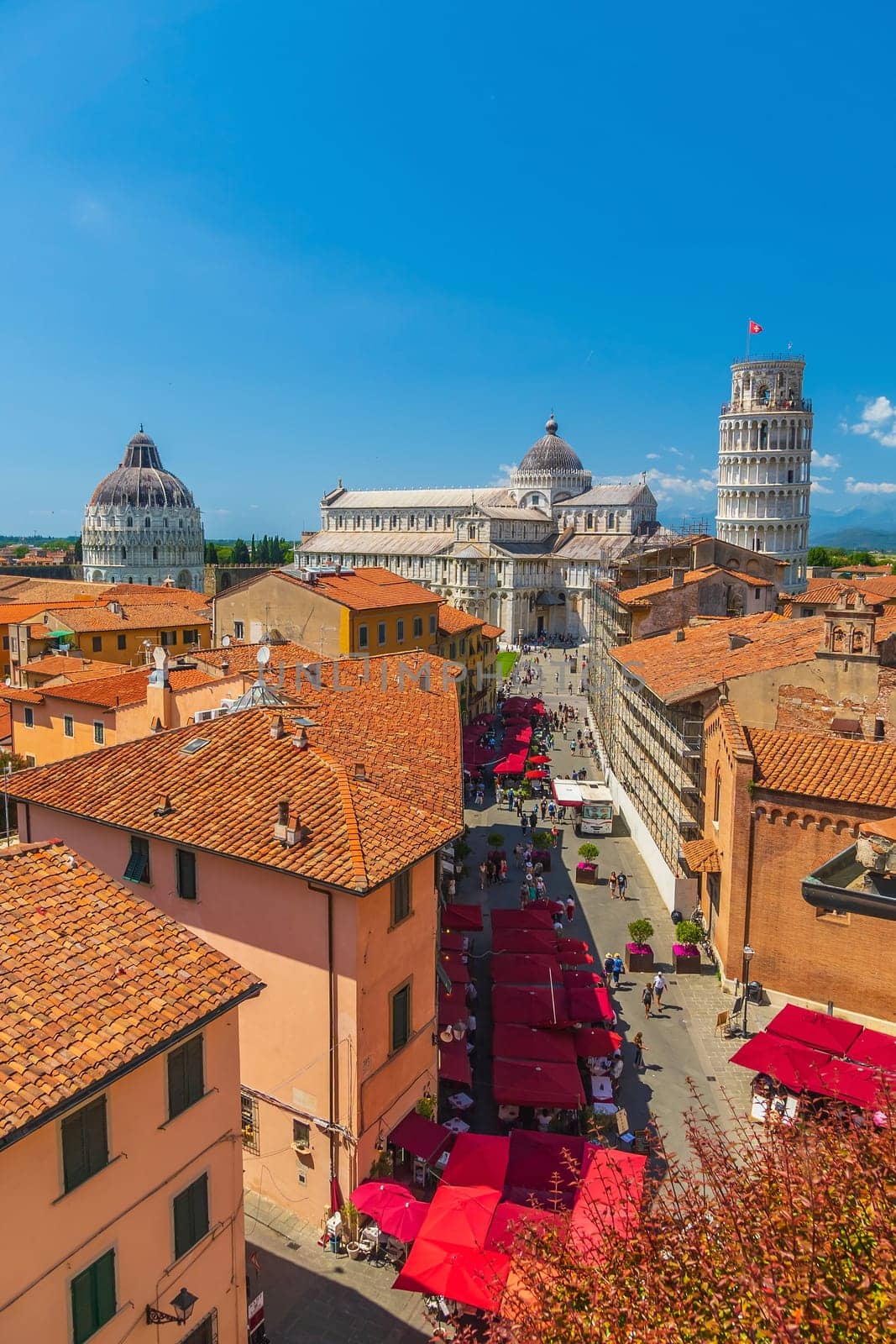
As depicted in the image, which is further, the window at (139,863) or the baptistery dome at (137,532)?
the baptistery dome at (137,532)

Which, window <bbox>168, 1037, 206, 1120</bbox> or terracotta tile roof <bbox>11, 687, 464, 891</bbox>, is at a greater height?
terracotta tile roof <bbox>11, 687, 464, 891</bbox>

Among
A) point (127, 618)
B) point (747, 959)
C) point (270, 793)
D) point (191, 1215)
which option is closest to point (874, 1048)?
point (747, 959)

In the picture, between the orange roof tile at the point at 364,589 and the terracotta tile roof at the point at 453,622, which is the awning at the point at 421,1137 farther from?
the terracotta tile roof at the point at 453,622

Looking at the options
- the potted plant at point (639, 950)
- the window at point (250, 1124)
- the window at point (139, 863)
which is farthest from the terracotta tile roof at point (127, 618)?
the window at point (250, 1124)

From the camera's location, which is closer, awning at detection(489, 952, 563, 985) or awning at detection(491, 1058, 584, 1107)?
awning at detection(491, 1058, 584, 1107)

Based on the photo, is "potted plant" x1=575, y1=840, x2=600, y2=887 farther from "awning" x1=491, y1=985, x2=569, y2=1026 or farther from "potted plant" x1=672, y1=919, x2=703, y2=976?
"awning" x1=491, y1=985, x2=569, y2=1026

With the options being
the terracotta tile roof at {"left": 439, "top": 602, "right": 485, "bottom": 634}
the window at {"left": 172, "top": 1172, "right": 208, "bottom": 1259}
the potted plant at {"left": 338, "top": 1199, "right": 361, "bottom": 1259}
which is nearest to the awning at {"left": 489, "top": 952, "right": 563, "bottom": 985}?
the potted plant at {"left": 338, "top": 1199, "right": 361, "bottom": 1259}

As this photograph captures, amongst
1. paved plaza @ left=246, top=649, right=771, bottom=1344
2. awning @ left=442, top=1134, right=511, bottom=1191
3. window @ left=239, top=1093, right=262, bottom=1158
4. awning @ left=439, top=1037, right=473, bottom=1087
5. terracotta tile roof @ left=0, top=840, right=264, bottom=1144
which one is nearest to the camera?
terracotta tile roof @ left=0, top=840, right=264, bottom=1144
